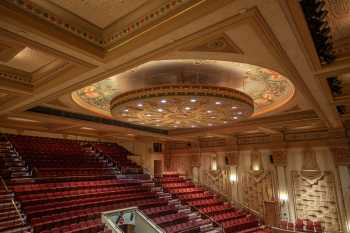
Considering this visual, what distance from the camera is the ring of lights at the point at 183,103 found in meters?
5.94

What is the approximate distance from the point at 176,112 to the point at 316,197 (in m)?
8.56

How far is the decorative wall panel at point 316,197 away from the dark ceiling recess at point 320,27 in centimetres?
907

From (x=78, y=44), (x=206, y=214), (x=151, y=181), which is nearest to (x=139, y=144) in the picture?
(x=151, y=181)

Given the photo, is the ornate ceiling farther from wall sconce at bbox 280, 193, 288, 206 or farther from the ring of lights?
wall sconce at bbox 280, 193, 288, 206

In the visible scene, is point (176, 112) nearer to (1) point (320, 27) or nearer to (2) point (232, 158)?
(1) point (320, 27)

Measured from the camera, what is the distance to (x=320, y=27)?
3393 millimetres

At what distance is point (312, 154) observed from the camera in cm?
1192

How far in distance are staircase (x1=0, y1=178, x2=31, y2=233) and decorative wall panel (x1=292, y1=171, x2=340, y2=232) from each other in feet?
37.3

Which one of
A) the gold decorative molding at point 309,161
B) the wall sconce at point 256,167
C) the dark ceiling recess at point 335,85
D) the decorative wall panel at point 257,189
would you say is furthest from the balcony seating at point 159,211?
the dark ceiling recess at point 335,85

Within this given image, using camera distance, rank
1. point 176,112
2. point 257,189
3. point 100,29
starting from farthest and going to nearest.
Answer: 1. point 257,189
2. point 176,112
3. point 100,29

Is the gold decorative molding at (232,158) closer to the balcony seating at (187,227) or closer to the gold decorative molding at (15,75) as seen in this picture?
the balcony seating at (187,227)

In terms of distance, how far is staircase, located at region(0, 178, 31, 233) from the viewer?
6.83 m

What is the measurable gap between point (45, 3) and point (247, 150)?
42.5 ft

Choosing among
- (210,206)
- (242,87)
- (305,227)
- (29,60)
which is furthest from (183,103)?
(210,206)
